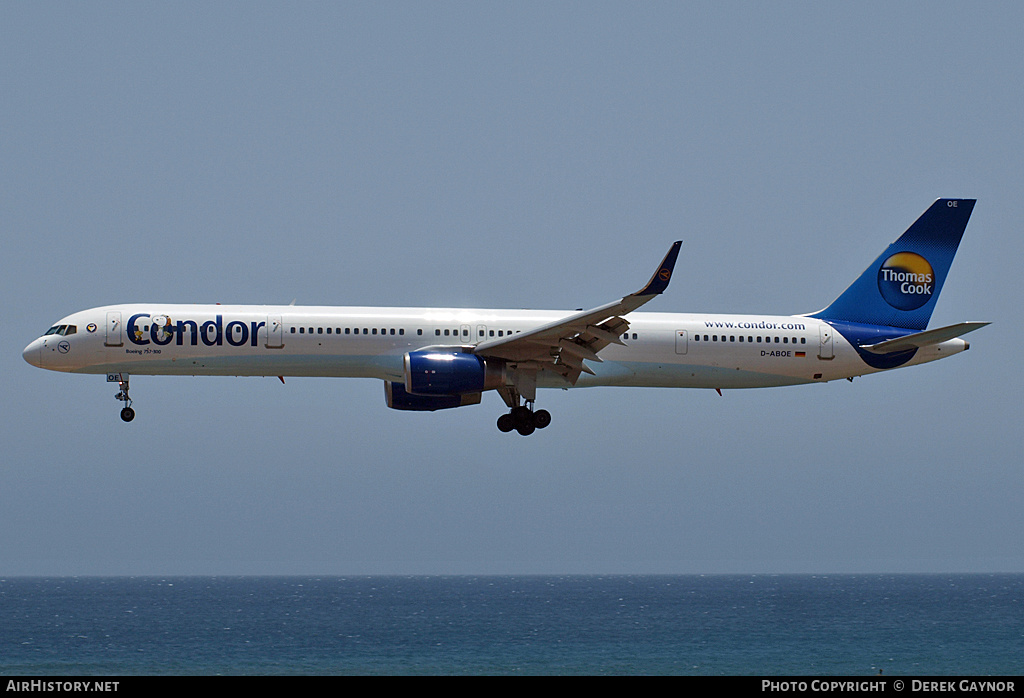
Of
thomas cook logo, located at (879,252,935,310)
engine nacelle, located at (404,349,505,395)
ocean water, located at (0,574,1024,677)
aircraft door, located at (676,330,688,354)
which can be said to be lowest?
ocean water, located at (0,574,1024,677)

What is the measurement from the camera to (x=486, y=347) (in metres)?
40.4

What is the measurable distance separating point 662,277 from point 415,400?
11847 millimetres

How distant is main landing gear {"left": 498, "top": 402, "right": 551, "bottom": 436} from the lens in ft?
142

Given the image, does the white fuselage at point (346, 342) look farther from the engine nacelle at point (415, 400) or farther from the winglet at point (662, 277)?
the winglet at point (662, 277)

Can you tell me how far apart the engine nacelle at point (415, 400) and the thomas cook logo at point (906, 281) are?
56.8ft

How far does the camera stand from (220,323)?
132 ft

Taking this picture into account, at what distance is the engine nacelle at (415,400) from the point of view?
43562mm

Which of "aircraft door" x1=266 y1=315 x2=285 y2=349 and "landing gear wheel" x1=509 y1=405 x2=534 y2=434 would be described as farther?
"landing gear wheel" x1=509 y1=405 x2=534 y2=434

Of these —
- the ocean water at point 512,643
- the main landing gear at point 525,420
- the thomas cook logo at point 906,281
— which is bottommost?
the ocean water at point 512,643

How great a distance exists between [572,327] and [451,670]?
7120cm

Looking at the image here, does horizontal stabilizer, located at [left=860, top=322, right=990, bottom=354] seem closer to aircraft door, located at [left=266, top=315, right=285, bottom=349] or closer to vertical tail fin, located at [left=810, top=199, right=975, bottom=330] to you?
vertical tail fin, located at [left=810, top=199, right=975, bottom=330]

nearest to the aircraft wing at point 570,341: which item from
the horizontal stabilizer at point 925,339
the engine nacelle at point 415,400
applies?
the engine nacelle at point 415,400

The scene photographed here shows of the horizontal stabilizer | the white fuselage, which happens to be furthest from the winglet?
the horizontal stabilizer

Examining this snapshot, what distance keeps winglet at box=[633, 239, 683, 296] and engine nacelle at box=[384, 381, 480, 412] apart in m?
9.51
